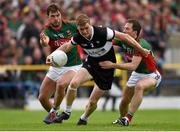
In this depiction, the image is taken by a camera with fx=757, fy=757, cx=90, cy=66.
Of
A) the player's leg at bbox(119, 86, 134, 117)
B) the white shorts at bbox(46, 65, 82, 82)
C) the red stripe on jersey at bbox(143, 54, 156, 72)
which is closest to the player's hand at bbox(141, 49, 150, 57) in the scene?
the red stripe on jersey at bbox(143, 54, 156, 72)

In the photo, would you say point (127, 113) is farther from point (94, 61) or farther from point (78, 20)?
point (78, 20)

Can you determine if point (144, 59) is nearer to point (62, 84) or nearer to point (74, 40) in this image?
point (74, 40)

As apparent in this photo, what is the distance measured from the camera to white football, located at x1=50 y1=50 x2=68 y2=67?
14859mm

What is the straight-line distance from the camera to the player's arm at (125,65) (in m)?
14.8

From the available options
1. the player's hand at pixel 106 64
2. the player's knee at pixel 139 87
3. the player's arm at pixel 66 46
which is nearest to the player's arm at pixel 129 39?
the player's hand at pixel 106 64

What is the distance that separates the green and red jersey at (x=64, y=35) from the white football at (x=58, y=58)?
1.00 metres

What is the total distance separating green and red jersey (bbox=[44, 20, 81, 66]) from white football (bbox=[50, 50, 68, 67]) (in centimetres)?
100

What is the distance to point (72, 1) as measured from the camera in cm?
2883

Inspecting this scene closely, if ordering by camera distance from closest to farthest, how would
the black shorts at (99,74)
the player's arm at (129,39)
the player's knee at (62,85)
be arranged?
1. the player's arm at (129,39)
2. the black shorts at (99,74)
3. the player's knee at (62,85)

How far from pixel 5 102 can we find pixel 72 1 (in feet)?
16.5

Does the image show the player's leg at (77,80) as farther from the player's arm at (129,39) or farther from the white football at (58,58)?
A: the player's arm at (129,39)

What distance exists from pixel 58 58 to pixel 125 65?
4.35 feet

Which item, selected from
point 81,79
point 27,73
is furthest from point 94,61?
point 27,73

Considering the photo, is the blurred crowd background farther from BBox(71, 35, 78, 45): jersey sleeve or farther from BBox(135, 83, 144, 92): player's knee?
BBox(71, 35, 78, 45): jersey sleeve
